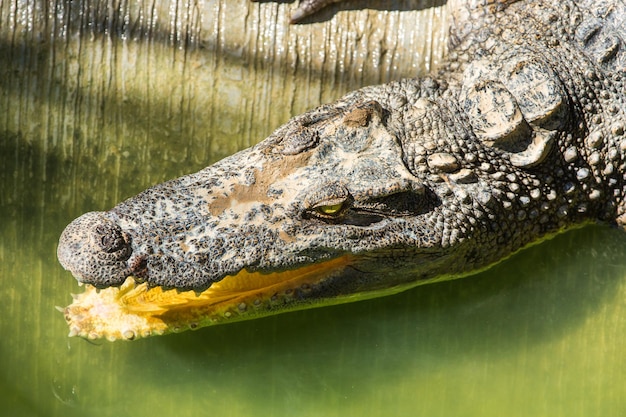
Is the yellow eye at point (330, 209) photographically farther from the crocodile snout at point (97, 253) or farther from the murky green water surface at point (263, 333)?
the murky green water surface at point (263, 333)

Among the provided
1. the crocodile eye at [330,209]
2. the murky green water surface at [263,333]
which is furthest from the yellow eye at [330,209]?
the murky green water surface at [263,333]

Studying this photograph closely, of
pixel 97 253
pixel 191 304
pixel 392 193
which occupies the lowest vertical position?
pixel 191 304

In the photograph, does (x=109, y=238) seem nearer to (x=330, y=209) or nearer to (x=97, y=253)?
(x=97, y=253)

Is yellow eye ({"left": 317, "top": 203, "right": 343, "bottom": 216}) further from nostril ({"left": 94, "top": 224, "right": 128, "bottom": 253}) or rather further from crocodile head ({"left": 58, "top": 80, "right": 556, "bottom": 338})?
nostril ({"left": 94, "top": 224, "right": 128, "bottom": 253})

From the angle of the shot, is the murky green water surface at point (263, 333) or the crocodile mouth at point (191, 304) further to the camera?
the murky green water surface at point (263, 333)

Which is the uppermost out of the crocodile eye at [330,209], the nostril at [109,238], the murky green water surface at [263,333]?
the crocodile eye at [330,209]

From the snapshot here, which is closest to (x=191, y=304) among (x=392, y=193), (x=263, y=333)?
(x=263, y=333)

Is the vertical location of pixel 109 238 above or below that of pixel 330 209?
below

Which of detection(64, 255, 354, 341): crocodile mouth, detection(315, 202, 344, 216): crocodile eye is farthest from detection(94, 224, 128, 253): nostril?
detection(315, 202, 344, 216): crocodile eye
